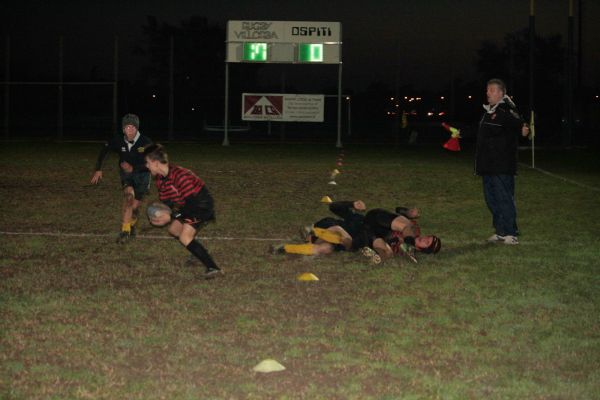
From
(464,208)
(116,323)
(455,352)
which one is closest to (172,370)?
(116,323)

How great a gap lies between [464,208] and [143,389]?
1080 centimetres

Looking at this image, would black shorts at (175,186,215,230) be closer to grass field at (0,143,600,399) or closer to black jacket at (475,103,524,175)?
grass field at (0,143,600,399)

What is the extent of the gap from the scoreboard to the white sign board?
2.71 meters

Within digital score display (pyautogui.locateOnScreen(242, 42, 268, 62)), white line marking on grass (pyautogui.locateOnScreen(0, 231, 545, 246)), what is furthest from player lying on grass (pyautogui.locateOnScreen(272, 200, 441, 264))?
digital score display (pyautogui.locateOnScreen(242, 42, 268, 62))

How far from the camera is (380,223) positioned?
9.68 m

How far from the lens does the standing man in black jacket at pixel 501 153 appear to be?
11.0 m

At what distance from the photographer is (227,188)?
18.6 meters

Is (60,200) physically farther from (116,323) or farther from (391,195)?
(116,323)

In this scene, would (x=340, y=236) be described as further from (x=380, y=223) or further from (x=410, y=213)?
(x=410, y=213)

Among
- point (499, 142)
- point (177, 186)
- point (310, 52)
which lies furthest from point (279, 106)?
point (177, 186)

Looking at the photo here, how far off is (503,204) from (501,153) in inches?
25.4

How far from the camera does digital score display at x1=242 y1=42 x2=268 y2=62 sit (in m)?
40.6

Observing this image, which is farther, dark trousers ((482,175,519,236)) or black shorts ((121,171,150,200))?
black shorts ((121,171,150,200))

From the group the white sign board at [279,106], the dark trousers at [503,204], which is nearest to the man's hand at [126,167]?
the dark trousers at [503,204]
